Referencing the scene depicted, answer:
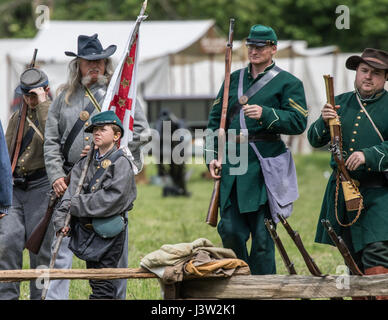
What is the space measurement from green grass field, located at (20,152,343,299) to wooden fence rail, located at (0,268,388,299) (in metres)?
1.77

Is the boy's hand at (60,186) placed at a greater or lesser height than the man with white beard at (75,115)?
lesser

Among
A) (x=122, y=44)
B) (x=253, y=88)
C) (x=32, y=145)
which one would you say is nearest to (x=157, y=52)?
(x=122, y=44)

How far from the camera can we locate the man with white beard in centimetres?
596

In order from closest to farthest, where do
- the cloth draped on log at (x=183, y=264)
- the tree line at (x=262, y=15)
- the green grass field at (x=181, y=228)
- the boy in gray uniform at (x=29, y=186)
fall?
1. the cloth draped on log at (x=183, y=264)
2. the boy in gray uniform at (x=29, y=186)
3. the green grass field at (x=181, y=228)
4. the tree line at (x=262, y=15)

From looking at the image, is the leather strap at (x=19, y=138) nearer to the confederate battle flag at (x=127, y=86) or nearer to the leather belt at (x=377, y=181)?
the confederate battle flag at (x=127, y=86)

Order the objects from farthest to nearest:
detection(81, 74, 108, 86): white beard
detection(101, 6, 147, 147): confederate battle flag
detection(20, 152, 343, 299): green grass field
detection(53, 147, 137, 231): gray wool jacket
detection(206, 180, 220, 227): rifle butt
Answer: detection(20, 152, 343, 299): green grass field
detection(81, 74, 108, 86): white beard
detection(101, 6, 147, 147): confederate battle flag
detection(206, 180, 220, 227): rifle butt
detection(53, 147, 137, 231): gray wool jacket

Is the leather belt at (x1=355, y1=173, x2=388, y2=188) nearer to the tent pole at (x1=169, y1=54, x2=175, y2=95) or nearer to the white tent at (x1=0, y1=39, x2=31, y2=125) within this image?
the tent pole at (x1=169, y1=54, x2=175, y2=95)

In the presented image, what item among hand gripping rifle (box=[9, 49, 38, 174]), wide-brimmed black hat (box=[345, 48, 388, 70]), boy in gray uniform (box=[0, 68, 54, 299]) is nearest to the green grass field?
boy in gray uniform (box=[0, 68, 54, 299])

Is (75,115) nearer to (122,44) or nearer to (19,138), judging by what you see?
(19,138)

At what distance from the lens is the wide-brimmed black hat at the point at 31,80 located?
6223 millimetres

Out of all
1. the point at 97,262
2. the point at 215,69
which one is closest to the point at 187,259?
the point at 97,262

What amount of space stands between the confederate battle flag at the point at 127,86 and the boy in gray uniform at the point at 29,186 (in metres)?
0.65

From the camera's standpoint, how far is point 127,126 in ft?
19.9

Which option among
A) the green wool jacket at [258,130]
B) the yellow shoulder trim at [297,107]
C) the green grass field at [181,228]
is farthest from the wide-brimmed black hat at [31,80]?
the yellow shoulder trim at [297,107]
